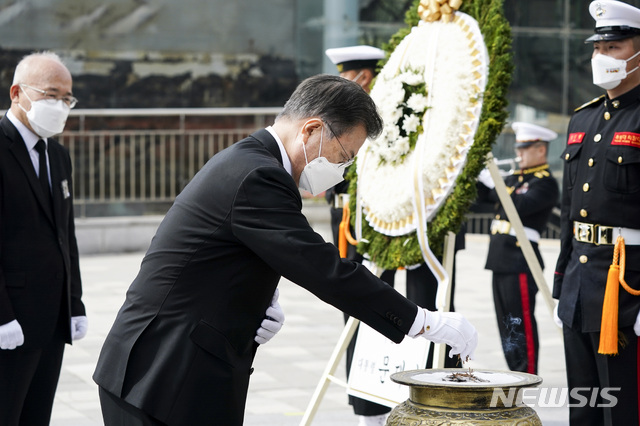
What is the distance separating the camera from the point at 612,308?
3.75 metres

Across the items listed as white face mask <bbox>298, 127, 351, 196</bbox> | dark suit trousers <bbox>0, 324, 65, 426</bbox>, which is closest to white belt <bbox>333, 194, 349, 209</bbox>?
dark suit trousers <bbox>0, 324, 65, 426</bbox>

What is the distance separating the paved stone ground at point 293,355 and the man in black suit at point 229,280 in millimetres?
2637

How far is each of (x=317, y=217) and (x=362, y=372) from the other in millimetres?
8792

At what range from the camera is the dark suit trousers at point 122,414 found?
2607 mm

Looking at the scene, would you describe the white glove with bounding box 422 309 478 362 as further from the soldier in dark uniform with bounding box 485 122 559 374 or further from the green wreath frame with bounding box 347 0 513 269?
the soldier in dark uniform with bounding box 485 122 559 374

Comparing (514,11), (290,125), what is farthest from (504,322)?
(514,11)

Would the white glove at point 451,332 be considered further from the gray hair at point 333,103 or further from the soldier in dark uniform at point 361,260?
the soldier in dark uniform at point 361,260

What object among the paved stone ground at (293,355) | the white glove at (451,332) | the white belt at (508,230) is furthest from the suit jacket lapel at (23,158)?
the white belt at (508,230)

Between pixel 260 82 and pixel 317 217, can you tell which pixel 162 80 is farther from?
pixel 317 217

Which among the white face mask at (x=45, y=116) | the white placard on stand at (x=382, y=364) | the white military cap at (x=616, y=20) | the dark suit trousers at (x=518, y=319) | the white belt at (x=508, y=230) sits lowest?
the dark suit trousers at (x=518, y=319)

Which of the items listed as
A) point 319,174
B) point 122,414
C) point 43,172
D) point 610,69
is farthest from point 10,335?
point 610,69

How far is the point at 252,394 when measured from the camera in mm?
5855

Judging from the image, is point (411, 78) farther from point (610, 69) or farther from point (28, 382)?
point (28, 382)

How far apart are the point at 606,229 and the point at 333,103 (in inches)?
67.0
